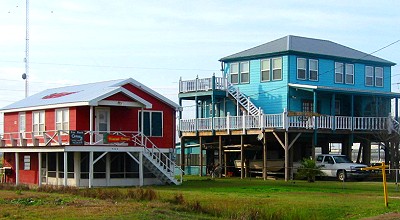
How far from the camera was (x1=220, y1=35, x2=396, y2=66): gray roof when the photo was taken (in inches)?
1999

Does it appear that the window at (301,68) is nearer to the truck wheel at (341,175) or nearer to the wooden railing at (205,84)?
the wooden railing at (205,84)

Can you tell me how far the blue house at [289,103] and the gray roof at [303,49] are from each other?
2.2 inches

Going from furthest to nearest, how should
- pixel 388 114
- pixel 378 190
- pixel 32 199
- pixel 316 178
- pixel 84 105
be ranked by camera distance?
pixel 388 114
pixel 316 178
pixel 84 105
pixel 378 190
pixel 32 199

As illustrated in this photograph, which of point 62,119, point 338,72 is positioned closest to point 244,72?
point 338,72

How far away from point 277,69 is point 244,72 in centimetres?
313

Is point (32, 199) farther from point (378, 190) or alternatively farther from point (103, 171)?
point (378, 190)

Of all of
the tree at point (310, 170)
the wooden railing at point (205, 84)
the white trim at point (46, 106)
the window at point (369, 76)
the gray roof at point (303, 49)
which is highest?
the gray roof at point (303, 49)

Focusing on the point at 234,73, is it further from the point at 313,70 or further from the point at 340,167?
the point at 340,167

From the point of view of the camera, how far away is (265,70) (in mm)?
51188

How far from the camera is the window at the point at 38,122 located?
43.2m

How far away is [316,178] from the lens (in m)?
47.3

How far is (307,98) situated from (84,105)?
1819cm

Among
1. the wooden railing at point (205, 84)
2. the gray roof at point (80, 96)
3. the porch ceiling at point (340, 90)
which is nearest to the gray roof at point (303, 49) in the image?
the wooden railing at point (205, 84)

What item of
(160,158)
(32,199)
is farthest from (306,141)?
(32,199)
